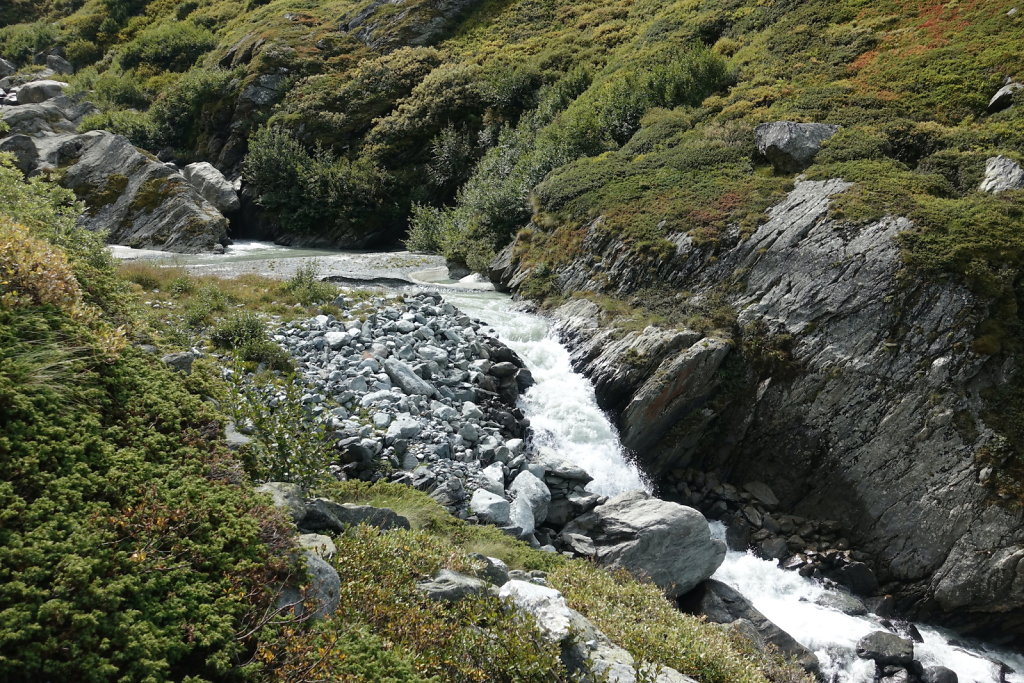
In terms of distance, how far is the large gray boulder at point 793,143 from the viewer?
23.6 m

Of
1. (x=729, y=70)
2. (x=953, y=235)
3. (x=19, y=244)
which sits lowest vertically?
(x=19, y=244)

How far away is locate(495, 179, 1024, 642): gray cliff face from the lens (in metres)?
14.8

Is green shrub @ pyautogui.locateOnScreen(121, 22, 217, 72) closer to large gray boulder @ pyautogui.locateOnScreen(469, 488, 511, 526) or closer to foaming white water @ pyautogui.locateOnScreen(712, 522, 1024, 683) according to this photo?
large gray boulder @ pyautogui.locateOnScreen(469, 488, 511, 526)

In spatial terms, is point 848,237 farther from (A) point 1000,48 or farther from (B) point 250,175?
(B) point 250,175

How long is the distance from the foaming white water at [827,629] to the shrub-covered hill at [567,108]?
30.4ft

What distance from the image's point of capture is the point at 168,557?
498cm

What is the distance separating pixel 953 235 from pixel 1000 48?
1553 centimetres

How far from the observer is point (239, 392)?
10.5m

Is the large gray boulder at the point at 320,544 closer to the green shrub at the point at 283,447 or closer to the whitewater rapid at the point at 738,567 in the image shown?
the green shrub at the point at 283,447

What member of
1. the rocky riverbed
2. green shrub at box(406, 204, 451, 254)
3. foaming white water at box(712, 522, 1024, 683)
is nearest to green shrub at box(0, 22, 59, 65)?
green shrub at box(406, 204, 451, 254)

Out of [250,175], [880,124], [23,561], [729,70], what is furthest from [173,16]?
[23,561]

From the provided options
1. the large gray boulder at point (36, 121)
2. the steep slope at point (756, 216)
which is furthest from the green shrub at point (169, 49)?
the large gray boulder at point (36, 121)

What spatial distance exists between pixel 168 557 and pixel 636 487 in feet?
42.7

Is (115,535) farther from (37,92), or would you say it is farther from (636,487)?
(37,92)
